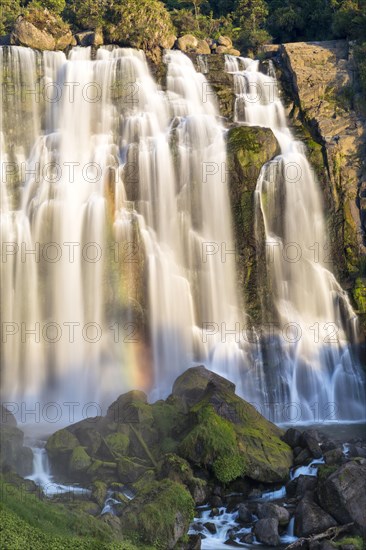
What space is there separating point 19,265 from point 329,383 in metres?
15.2

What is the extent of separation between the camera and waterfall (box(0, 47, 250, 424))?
26.4 meters

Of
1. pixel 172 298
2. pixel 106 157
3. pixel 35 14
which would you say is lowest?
pixel 172 298

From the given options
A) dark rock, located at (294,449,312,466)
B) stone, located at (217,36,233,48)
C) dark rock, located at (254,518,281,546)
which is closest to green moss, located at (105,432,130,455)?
dark rock, located at (294,449,312,466)

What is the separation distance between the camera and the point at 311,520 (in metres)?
14.0

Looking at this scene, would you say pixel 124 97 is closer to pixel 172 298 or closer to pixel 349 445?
pixel 172 298

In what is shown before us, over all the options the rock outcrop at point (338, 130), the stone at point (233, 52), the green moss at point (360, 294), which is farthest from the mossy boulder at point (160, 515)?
the stone at point (233, 52)

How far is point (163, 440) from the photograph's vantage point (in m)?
18.7

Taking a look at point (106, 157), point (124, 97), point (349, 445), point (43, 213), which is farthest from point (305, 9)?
point (349, 445)

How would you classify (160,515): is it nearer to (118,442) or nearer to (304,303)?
(118,442)

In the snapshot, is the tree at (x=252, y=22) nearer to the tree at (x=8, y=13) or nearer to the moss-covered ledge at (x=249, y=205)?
the moss-covered ledge at (x=249, y=205)

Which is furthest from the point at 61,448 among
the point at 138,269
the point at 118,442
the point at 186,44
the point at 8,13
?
the point at 8,13

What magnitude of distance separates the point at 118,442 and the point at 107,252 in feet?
37.6

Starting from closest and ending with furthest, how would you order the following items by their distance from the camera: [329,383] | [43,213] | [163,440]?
[163,440] < [329,383] < [43,213]

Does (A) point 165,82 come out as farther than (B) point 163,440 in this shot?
Yes
